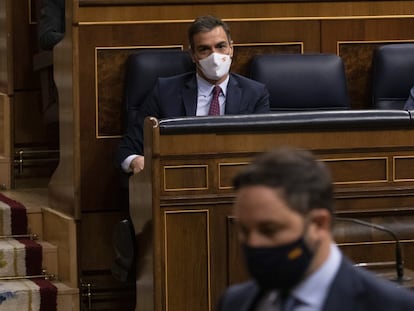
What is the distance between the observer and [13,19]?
257 inches

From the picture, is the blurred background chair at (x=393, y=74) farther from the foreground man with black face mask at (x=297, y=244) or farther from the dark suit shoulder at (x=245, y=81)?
the foreground man with black face mask at (x=297, y=244)

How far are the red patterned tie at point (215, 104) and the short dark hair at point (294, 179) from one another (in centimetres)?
299

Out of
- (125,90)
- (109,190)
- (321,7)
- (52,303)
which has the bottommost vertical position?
(52,303)

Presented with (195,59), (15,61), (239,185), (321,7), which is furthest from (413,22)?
(239,185)

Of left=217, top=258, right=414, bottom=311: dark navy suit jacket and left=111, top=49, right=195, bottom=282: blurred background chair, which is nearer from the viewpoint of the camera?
left=217, top=258, right=414, bottom=311: dark navy suit jacket

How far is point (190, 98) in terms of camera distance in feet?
15.4

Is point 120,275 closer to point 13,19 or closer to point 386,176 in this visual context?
point 386,176

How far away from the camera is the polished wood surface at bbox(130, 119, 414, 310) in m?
4.07

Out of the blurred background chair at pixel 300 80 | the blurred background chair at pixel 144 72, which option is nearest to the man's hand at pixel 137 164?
the blurred background chair at pixel 144 72

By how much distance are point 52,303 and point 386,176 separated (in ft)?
5.11

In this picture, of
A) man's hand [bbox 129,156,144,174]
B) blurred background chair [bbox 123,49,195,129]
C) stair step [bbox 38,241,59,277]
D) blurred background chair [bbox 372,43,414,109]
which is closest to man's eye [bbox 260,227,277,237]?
man's hand [bbox 129,156,144,174]

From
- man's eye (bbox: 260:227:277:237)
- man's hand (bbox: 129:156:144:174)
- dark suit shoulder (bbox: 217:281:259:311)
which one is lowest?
dark suit shoulder (bbox: 217:281:259:311)

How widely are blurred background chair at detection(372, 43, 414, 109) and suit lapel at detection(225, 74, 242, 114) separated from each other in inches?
29.3

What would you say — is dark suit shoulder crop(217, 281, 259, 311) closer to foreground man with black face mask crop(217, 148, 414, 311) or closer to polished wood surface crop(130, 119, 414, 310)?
foreground man with black face mask crop(217, 148, 414, 311)
